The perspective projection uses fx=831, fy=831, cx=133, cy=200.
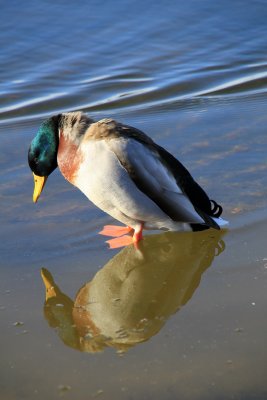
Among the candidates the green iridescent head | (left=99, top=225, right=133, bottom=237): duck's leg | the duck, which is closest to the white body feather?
the duck

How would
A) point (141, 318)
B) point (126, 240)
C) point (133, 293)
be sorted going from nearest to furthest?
1. point (141, 318)
2. point (133, 293)
3. point (126, 240)

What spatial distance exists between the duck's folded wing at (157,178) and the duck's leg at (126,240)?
194 mm

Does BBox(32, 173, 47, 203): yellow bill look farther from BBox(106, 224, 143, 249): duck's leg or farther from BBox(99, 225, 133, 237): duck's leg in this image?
BBox(106, 224, 143, 249): duck's leg

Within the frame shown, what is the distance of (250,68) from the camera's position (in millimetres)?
7930

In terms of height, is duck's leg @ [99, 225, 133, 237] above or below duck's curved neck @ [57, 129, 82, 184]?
below

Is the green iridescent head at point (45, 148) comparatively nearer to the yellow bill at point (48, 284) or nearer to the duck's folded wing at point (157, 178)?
the duck's folded wing at point (157, 178)

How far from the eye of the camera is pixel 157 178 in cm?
443

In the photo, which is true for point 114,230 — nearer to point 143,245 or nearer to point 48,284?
point 143,245

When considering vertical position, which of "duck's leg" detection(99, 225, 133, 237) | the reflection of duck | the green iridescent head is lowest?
"duck's leg" detection(99, 225, 133, 237)

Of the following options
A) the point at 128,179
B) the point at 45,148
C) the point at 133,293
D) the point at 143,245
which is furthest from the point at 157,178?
the point at 133,293

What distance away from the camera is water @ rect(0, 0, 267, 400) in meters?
3.14

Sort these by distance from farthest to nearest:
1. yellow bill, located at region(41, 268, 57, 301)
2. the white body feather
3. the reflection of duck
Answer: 1. the white body feather
2. yellow bill, located at region(41, 268, 57, 301)
3. the reflection of duck

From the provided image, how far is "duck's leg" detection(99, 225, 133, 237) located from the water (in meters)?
0.08

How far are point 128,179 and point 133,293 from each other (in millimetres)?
753
